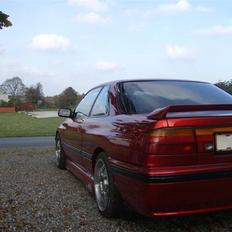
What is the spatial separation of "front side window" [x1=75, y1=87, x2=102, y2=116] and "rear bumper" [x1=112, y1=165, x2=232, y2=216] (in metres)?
2.38

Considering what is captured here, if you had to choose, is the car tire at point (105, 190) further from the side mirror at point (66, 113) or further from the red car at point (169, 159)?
the side mirror at point (66, 113)

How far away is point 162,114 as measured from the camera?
3.74 meters

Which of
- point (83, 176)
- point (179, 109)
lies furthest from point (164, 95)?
point (83, 176)

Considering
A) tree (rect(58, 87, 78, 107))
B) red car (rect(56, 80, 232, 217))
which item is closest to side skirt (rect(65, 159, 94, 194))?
red car (rect(56, 80, 232, 217))

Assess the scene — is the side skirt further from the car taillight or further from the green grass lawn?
the green grass lawn

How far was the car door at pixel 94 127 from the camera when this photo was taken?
196 inches

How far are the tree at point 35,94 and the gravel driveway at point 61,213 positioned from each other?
3733 inches

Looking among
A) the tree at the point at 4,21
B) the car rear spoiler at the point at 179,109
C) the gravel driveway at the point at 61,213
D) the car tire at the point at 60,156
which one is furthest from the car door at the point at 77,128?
the tree at the point at 4,21

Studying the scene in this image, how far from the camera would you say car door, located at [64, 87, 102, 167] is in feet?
19.7

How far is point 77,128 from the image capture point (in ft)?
20.2

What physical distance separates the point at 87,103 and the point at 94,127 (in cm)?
122

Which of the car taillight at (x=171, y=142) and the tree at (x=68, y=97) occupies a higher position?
the tree at (x=68, y=97)

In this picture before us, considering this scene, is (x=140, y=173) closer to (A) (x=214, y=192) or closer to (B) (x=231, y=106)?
(A) (x=214, y=192)

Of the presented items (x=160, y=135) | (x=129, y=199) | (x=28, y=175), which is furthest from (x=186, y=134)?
(x=28, y=175)
